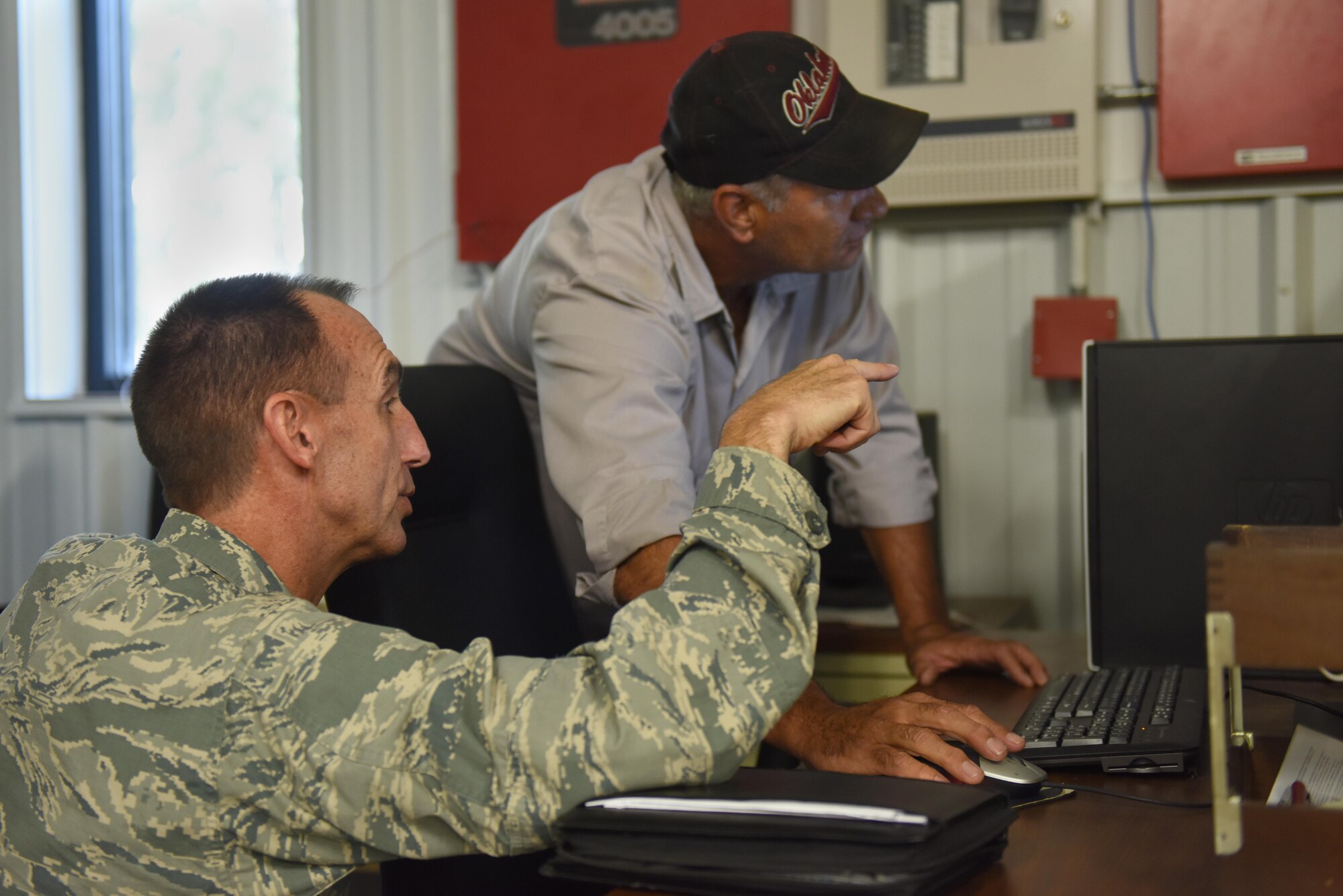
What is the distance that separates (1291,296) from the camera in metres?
2.05

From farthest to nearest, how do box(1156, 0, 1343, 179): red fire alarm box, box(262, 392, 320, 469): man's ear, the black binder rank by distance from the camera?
1. box(1156, 0, 1343, 179): red fire alarm box
2. box(262, 392, 320, 469): man's ear
3. the black binder

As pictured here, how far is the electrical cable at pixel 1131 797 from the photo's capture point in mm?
830

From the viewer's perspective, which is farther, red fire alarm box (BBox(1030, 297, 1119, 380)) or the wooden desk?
red fire alarm box (BBox(1030, 297, 1119, 380))

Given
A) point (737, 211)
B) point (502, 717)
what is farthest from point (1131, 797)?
point (737, 211)

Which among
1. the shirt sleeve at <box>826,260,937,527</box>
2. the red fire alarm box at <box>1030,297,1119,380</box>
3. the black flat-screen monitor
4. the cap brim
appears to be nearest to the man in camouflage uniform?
the black flat-screen monitor

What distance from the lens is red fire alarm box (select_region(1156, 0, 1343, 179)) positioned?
1.98m

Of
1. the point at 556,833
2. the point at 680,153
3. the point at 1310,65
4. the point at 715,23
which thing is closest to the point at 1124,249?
Answer: the point at 1310,65

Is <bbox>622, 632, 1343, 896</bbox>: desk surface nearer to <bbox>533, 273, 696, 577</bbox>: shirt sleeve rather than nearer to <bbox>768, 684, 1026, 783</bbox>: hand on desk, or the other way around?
<bbox>768, 684, 1026, 783</bbox>: hand on desk

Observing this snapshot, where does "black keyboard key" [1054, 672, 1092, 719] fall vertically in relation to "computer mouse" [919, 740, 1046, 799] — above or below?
below

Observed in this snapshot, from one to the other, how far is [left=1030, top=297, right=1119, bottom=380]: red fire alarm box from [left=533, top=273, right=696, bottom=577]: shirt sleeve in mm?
944

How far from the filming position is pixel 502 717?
0.70 meters

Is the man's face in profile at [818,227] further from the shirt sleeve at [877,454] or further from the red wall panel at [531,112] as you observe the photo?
the red wall panel at [531,112]

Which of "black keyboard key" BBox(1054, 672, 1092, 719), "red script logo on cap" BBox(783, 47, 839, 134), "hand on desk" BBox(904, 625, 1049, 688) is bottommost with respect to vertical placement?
"hand on desk" BBox(904, 625, 1049, 688)

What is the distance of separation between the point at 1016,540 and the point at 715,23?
3.70 feet
